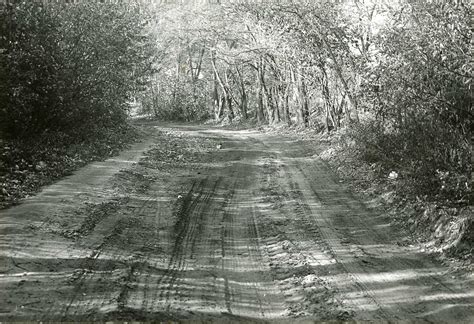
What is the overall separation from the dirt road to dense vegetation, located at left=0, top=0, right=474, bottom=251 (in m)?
1.86

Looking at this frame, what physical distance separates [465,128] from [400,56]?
221 centimetres

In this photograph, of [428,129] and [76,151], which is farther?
[76,151]

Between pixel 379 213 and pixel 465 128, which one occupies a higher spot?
pixel 465 128

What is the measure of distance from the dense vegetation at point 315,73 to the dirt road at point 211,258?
6.09 feet

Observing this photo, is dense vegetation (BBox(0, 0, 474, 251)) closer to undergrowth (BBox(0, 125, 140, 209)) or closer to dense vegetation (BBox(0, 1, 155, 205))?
dense vegetation (BBox(0, 1, 155, 205))

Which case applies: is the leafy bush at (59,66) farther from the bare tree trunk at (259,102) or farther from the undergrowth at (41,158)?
the bare tree trunk at (259,102)

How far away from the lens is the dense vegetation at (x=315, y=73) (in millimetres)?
9031

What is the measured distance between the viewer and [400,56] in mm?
10141

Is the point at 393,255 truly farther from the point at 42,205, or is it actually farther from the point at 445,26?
the point at 42,205

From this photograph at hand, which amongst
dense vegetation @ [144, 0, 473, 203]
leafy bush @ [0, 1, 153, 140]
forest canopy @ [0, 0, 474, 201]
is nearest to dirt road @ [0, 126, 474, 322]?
dense vegetation @ [144, 0, 473, 203]

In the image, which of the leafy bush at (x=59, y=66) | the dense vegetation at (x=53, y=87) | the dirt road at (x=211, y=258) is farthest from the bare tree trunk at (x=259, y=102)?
the dirt road at (x=211, y=258)

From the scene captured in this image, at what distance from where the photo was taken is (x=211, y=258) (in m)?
7.57

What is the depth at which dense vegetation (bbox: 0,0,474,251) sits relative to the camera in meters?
9.03

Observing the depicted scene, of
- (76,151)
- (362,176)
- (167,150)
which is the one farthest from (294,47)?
(76,151)
